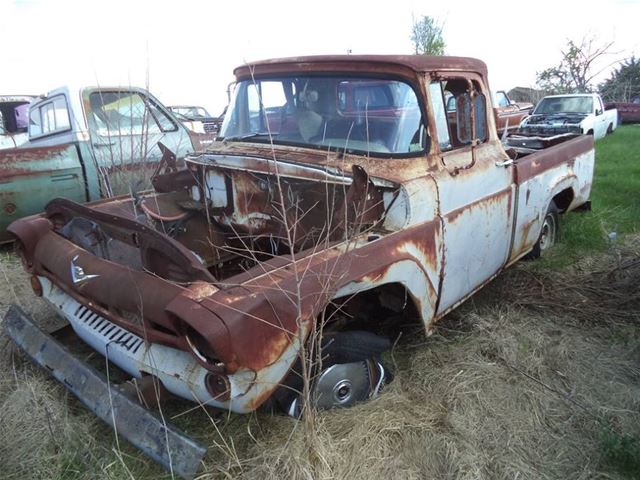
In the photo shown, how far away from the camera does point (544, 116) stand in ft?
41.3

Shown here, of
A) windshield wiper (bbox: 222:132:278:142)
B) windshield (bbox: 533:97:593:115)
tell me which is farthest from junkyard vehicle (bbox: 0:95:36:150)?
windshield (bbox: 533:97:593:115)

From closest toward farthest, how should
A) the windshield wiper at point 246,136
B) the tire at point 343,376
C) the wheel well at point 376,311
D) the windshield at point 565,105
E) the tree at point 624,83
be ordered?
the tire at point 343,376 → the wheel well at point 376,311 → the windshield wiper at point 246,136 → the windshield at point 565,105 → the tree at point 624,83

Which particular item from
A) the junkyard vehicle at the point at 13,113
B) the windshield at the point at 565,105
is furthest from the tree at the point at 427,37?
the junkyard vehicle at the point at 13,113

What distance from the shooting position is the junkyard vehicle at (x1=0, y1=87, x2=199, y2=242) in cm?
519

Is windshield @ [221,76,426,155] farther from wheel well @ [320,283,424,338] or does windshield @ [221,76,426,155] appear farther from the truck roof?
wheel well @ [320,283,424,338]

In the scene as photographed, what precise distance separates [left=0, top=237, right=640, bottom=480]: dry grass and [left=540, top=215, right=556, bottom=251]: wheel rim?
1.51 m

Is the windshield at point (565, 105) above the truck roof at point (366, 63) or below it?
below

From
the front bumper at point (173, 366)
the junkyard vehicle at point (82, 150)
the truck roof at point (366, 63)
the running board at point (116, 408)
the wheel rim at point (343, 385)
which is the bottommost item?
the wheel rim at point (343, 385)

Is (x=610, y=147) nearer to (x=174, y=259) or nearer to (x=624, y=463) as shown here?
(x=624, y=463)

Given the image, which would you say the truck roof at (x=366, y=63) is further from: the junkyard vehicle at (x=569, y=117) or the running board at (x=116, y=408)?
the junkyard vehicle at (x=569, y=117)

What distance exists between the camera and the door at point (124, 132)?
17.8ft

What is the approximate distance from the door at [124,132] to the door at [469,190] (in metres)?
3.17

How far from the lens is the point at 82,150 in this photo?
571 cm

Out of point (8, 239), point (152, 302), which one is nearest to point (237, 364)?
point (152, 302)
